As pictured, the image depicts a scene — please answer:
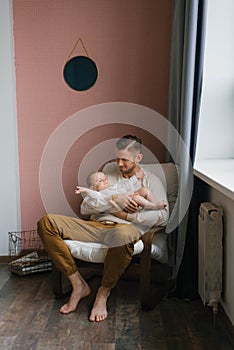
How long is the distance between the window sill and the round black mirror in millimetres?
1131

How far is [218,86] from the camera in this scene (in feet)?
9.96

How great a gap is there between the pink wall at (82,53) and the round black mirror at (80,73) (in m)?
0.04

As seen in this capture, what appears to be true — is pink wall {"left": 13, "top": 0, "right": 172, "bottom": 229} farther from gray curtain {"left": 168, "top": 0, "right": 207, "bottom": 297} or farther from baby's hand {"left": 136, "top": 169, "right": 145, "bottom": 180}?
baby's hand {"left": 136, "top": 169, "right": 145, "bottom": 180}

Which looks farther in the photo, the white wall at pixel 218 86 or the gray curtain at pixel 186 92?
the white wall at pixel 218 86

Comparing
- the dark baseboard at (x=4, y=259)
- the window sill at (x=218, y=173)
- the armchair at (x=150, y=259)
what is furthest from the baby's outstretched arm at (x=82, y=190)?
the dark baseboard at (x=4, y=259)

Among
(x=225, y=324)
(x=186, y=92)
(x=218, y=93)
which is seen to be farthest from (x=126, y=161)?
(x=225, y=324)

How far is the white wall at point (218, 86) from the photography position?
9.76ft

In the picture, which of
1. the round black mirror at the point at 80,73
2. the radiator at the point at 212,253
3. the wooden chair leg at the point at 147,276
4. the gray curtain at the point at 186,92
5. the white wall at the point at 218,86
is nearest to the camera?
the radiator at the point at 212,253

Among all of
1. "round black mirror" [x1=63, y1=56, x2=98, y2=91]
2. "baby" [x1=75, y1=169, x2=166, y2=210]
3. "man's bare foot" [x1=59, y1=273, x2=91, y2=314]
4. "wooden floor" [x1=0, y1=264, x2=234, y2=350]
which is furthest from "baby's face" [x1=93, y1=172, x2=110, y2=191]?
"round black mirror" [x1=63, y1=56, x2=98, y2=91]

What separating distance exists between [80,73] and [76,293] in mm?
1733

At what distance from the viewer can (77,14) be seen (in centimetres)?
347

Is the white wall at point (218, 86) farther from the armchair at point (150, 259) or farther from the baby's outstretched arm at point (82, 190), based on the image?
the baby's outstretched arm at point (82, 190)

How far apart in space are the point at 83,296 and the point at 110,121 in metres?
1.45

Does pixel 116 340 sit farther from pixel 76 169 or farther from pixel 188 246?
pixel 76 169
